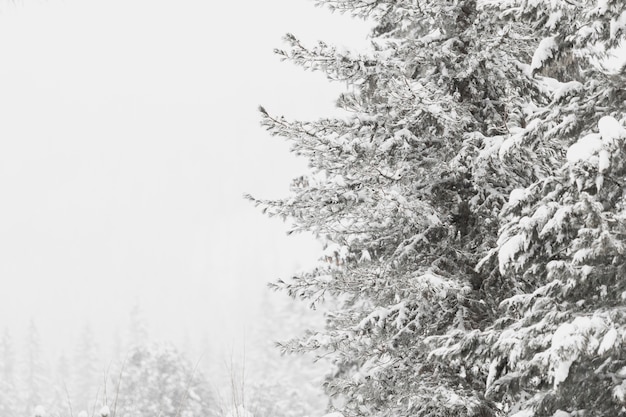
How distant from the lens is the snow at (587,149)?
4.46 m

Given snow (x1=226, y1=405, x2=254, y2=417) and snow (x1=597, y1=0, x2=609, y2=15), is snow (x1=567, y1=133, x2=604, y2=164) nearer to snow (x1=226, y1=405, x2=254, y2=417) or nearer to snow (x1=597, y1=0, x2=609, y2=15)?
snow (x1=597, y1=0, x2=609, y2=15)

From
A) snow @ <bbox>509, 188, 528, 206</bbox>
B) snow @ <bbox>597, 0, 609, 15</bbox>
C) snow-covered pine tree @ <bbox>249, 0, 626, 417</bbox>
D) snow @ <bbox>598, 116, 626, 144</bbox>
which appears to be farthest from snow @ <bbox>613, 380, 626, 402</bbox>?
snow @ <bbox>597, 0, 609, 15</bbox>

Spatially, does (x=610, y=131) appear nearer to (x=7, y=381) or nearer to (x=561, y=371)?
(x=561, y=371)

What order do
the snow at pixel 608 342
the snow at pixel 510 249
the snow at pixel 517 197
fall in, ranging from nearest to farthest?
the snow at pixel 608 342, the snow at pixel 510 249, the snow at pixel 517 197

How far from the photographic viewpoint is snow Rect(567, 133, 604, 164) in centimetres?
446

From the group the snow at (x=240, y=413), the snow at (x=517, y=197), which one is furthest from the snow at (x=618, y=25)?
the snow at (x=240, y=413)

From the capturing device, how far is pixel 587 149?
449 centimetres

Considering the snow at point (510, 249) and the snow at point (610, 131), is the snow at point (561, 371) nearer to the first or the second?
the snow at point (510, 249)

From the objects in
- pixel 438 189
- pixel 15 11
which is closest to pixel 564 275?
pixel 438 189

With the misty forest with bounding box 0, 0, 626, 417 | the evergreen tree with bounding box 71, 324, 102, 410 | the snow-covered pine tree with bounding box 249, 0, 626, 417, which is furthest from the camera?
the evergreen tree with bounding box 71, 324, 102, 410

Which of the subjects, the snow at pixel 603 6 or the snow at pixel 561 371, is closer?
the snow at pixel 561 371

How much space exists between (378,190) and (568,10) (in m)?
2.40

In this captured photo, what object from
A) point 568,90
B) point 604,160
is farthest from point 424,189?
point 604,160

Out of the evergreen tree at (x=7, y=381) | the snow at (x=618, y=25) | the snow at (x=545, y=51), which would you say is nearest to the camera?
the snow at (x=618, y=25)
